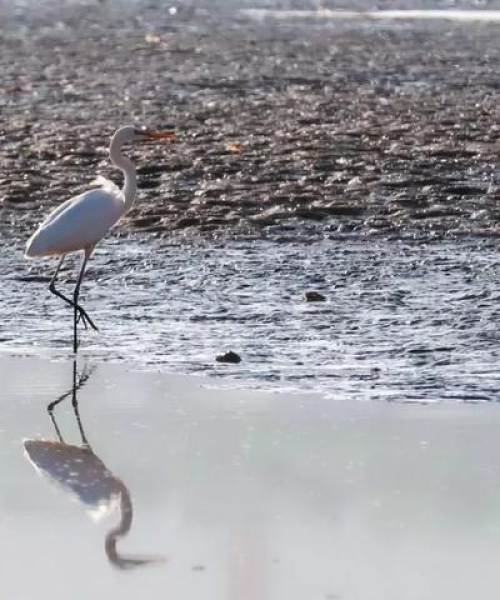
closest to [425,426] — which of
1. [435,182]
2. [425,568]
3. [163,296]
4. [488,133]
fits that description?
[425,568]

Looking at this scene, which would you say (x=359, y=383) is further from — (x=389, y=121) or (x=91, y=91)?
(x=91, y=91)

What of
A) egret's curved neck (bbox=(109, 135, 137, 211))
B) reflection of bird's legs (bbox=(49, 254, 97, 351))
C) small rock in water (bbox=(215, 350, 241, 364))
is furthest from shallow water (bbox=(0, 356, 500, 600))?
egret's curved neck (bbox=(109, 135, 137, 211))

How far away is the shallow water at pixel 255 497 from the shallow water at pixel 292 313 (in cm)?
45

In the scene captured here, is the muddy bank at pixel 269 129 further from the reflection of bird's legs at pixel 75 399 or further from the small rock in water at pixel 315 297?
the reflection of bird's legs at pixel 75 399

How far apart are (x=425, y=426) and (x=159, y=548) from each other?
1863mm

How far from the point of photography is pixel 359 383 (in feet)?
27.7

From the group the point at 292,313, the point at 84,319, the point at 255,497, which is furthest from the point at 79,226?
the point at 255,497

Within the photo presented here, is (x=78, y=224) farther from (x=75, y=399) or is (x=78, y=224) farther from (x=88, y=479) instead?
(x=88, y=479)

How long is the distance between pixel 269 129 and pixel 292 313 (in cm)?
707

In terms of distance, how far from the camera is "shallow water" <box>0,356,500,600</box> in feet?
18.8

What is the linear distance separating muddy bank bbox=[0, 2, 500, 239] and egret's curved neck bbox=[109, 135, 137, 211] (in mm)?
1018

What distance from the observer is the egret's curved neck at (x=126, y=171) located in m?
11.3

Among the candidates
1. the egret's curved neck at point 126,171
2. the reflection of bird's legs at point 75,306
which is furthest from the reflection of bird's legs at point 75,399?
the egret's curved neck at point 126,171

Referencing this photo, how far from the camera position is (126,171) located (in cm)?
1145
